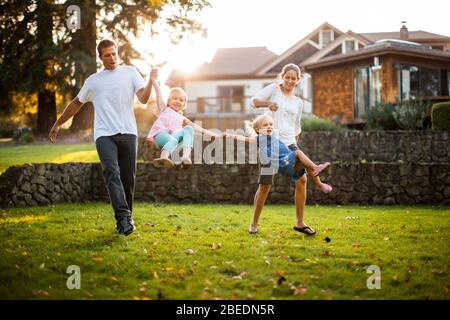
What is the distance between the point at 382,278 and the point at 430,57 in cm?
2076

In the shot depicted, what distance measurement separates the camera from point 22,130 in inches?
926

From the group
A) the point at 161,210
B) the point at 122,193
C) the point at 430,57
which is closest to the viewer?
the point at 122,193

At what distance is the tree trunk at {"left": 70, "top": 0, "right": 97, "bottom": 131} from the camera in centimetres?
2083

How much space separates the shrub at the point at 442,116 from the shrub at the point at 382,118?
321cm

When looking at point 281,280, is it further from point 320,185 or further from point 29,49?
point 29,49

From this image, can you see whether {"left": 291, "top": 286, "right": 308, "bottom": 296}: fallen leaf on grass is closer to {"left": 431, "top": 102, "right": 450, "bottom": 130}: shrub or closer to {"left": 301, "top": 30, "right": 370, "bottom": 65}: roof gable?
{"left": 431, "top": 102, "right": 450, "bottom": 130}: shrub

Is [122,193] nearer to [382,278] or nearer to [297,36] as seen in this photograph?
[382,278]

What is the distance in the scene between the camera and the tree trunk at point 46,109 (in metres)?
24.0

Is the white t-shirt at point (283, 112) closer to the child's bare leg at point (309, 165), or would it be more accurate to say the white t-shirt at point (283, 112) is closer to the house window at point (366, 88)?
the child's bare leg at point (309, 165)

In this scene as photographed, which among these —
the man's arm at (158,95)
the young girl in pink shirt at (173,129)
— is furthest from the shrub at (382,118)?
the man's arm at (158,95)

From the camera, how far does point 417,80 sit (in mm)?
→ 23641
